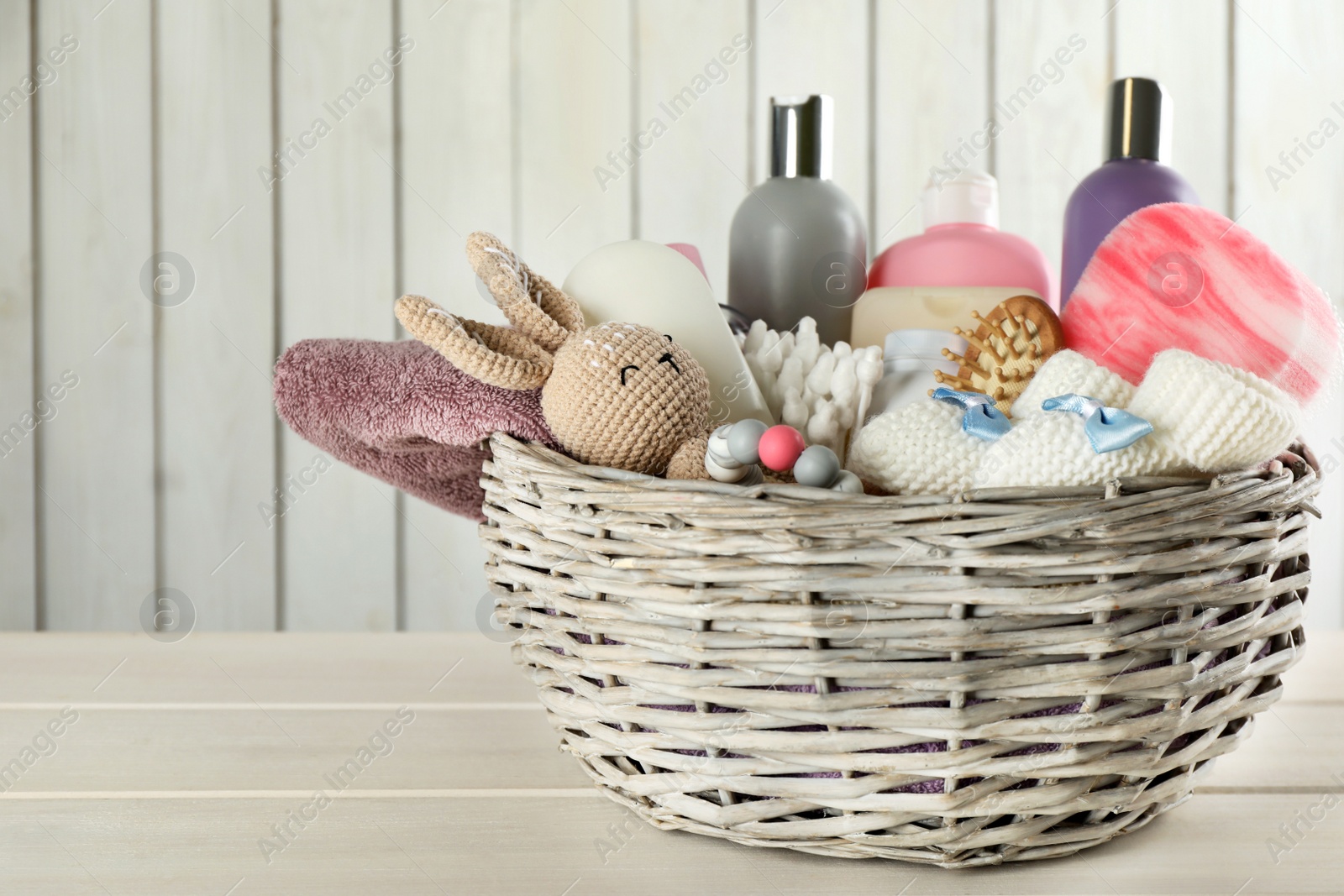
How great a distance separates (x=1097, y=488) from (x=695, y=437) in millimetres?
151

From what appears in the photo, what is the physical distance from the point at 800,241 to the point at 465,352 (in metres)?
0.25

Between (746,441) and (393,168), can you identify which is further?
(393,168)

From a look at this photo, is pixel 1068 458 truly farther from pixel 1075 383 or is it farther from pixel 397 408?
pixel 397 408

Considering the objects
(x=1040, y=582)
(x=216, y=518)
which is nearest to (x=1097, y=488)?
(x=1040, y=582)

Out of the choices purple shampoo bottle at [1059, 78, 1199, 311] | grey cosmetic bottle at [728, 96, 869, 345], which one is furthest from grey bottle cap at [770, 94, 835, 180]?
purple shampoo bottle at [1059, 78, 1199, 311]

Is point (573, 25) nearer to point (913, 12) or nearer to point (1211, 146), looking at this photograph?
point (913, 12)

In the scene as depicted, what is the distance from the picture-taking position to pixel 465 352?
0.40m

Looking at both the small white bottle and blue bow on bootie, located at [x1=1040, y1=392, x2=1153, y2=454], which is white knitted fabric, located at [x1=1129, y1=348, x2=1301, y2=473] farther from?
the small white bottle

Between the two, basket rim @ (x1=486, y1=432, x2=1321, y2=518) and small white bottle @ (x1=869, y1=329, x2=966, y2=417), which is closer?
basket rim @ (x1=486, y1=432, x2=1321, y2=518)

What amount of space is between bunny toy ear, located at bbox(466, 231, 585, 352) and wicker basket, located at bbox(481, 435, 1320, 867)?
65mm

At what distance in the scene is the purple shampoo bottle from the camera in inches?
22.4

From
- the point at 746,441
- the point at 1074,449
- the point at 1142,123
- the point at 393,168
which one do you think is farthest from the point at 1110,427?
the point at 393,168

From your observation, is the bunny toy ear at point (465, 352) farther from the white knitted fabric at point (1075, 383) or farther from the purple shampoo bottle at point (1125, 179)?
the purple shampoo bottle at point (1125, 179)

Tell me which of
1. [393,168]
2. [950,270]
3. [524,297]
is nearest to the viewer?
[524,297]
